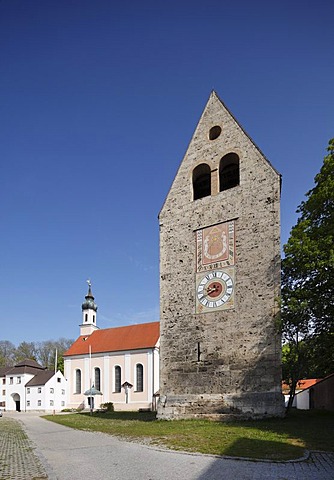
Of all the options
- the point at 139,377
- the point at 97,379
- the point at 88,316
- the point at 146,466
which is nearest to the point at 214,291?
the point at 146,466

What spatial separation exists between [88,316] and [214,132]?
128 feet

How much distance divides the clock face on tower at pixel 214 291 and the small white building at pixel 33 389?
39.8m

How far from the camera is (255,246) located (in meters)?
20.9

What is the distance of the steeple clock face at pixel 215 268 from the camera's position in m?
21.3

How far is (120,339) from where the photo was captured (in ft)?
158

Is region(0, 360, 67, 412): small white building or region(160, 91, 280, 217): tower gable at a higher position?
region(160, 91, 280, 217): tower gable

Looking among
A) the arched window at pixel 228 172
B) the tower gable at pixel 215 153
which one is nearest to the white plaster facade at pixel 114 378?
the tower gable at pixel 215 153

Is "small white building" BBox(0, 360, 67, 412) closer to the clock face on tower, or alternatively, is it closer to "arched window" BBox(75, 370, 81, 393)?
"arched window" BBox(75, 370, 81, 393)

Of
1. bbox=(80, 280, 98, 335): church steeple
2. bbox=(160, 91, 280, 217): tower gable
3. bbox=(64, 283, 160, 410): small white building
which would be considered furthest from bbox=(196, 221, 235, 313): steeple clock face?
bbox=(80, 280, 98, 335): church steeple

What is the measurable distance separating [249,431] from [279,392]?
15.1 ft

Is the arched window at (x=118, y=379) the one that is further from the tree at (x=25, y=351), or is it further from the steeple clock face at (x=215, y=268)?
the tree at (x=25, y=351)

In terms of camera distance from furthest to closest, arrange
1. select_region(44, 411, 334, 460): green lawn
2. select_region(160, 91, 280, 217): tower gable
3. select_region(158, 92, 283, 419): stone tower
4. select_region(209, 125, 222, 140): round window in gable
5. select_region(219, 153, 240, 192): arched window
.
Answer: select_region(209, 125, 222, 140): round window in gable, select_region(219, 153, 240, 192): arched window, select_region(160, 91, 280, 217): tower gable, select_region(158, 92, 283, 419): stone tower, select_region(44, 411, 334, 460): green lawn

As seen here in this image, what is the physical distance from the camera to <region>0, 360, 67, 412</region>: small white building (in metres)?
55.4

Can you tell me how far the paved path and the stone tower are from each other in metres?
8.86
